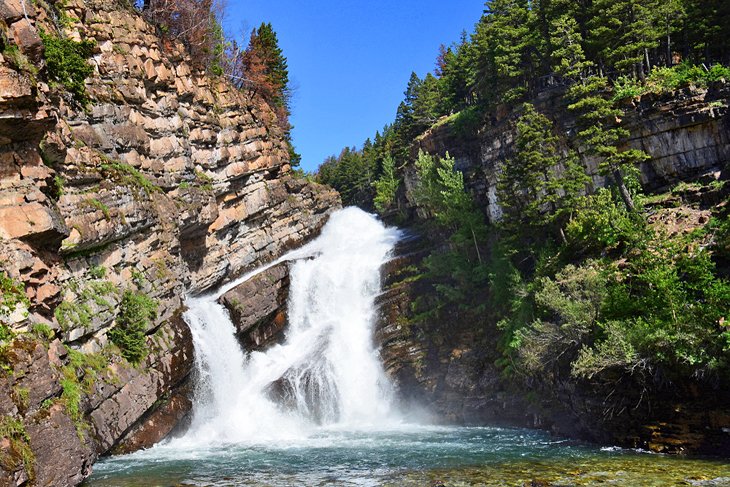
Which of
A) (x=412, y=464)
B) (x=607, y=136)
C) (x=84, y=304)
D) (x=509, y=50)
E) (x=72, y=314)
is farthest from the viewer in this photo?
(x=509, y=50)

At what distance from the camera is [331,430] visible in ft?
102

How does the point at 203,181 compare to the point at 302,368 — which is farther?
the point at 203,181

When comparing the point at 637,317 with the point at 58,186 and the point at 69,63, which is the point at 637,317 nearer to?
the point at 58,186

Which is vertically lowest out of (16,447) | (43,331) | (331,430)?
(331,430)

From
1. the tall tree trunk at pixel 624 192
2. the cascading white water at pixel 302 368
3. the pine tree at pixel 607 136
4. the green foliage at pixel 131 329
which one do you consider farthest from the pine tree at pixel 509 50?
the green foliage at pixel 131 329

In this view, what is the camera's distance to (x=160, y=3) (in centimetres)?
4391

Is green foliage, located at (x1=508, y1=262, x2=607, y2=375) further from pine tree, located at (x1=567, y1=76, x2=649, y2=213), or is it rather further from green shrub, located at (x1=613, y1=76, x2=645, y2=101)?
green shrub, located at (x1=613, y1=76, x2=645, y2=101)

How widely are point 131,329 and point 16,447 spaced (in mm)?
11880

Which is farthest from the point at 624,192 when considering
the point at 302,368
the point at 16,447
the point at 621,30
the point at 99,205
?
the point at 16,447

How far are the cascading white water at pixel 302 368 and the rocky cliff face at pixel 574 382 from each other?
1922 mm

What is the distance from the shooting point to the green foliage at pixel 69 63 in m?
27.2

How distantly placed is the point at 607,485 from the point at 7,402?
18174 mm

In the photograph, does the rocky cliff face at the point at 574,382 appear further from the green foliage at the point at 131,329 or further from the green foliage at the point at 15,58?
the green foliage at the point at 15,58

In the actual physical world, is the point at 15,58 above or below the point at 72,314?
above
